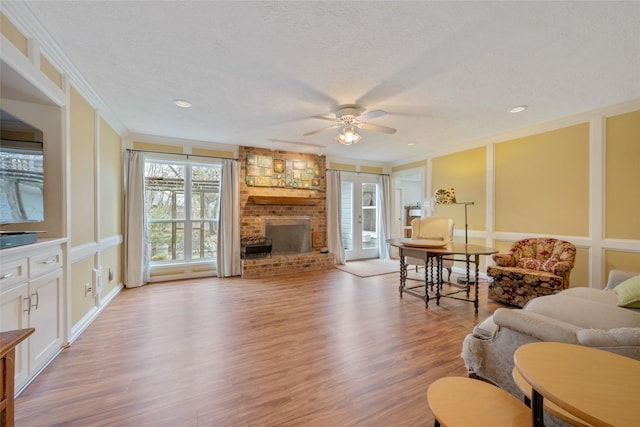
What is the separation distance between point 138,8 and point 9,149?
1.35 m

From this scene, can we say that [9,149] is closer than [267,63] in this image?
Yes

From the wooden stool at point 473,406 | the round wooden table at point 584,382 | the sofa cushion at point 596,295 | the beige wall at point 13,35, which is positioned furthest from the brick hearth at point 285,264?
the round wooden table at point 584,382

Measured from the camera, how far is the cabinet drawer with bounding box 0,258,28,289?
156 cm

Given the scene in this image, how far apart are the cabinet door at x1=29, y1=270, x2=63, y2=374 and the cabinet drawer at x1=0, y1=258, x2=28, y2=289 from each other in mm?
125

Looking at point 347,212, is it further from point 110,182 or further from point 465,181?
point 110,182

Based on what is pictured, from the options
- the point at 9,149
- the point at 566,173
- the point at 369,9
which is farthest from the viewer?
the point at 566,173

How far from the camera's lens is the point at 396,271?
5.12 meters

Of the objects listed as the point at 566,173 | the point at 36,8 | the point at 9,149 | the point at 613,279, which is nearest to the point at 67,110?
the point at 9,149

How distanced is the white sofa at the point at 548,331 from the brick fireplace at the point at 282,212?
3.65m

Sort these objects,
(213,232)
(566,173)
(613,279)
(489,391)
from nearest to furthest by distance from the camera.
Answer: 1. (489,391)
2. (613,279)
3. (566,173)
4. (213,232)

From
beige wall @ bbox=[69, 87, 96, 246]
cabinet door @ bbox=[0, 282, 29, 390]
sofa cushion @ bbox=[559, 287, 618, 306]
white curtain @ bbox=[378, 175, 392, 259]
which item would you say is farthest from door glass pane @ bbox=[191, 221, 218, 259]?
sofa cushion @ bbox=[559, 287, 618, 306]

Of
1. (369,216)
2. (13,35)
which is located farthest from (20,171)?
(369,216)

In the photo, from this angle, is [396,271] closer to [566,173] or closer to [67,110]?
[566,173]

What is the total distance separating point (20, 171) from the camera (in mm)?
1855
